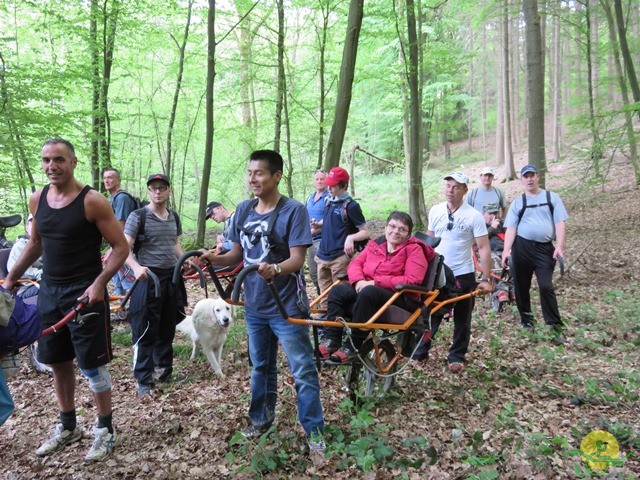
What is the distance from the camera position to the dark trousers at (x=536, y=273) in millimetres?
6246

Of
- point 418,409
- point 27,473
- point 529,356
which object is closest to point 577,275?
point 529,356

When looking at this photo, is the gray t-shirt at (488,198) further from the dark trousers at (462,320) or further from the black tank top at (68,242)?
the black tank top at (68,242)

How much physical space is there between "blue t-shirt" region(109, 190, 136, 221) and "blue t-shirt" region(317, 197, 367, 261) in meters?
2.69

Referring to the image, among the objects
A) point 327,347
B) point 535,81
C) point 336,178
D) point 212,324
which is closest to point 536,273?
point 336,178

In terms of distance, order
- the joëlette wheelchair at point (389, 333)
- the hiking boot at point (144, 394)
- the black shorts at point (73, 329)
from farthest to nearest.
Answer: the hiking boot at point (144, 394) → the joëlette wheelchair at point (389, 333) → the black shorts at point (73, 329)

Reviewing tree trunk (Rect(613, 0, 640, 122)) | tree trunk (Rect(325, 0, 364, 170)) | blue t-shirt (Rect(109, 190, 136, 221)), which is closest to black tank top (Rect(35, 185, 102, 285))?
blue t-shirt (Rect(109, 190, 136, 221))

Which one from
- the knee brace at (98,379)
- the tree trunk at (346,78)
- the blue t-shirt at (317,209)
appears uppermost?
the tree trunk at (346,78)

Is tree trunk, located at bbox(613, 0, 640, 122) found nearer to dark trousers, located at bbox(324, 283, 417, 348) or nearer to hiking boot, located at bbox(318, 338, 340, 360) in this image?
dark trousers, located at bbox(324, 283, 417, 348)

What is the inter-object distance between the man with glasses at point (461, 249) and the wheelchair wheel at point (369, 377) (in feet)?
3.50

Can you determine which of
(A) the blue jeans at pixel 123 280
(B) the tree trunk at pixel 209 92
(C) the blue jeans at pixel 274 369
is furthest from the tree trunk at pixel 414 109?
(C) the blue jeans at pixel 274 369

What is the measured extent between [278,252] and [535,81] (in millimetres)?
8725

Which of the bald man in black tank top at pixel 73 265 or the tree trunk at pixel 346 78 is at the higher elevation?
the tree trunk at pixel 346 78

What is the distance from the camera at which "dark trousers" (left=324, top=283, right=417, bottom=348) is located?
4188mm

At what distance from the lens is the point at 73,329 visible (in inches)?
139
